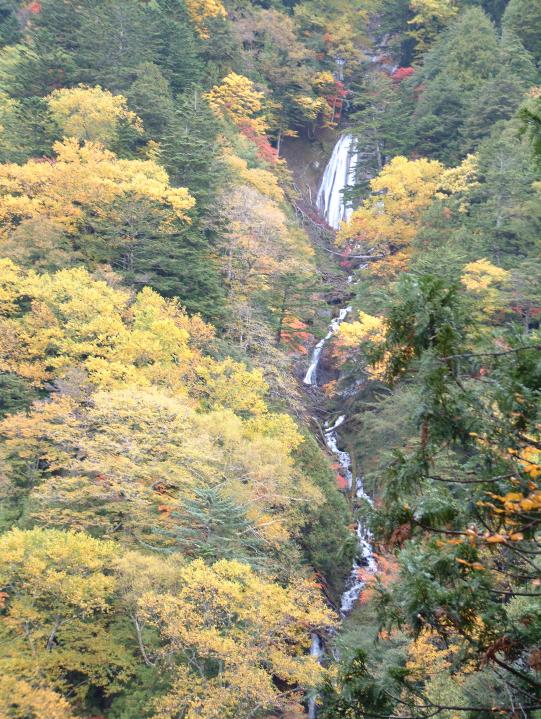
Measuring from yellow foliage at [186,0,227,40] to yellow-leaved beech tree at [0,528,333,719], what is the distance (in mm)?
35508

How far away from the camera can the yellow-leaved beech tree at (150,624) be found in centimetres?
1012

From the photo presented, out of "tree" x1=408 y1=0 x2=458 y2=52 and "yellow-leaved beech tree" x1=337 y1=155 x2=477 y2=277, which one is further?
"tree" x1=408 y1=0 x2=458 y2=52

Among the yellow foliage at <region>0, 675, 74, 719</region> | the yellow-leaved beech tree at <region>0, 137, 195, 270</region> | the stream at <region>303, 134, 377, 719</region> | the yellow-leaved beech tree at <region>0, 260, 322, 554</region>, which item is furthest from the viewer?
the yellow-leaved beech tree at <region>0, 137, 195, 270</region>

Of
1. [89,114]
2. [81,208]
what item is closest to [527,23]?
[89,114]

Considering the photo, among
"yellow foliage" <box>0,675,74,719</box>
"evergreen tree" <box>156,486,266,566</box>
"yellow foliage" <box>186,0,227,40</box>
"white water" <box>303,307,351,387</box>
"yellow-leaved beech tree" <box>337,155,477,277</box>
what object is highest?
"yellow foliage" <box>186,0,227,40</box>

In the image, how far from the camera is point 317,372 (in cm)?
2869

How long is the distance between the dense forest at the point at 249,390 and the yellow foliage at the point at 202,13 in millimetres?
179

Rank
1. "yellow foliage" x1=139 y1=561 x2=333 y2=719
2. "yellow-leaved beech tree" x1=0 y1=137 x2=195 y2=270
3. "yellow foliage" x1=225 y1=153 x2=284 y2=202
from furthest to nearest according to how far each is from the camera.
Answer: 1. "yellow foliage" x1=225 y1=153 x2=284 y2=202
2. "yellow-leaved beech tree" x1=0 y1=137 x2=195 y2=270
3. "yellow foliage" x1=139 y1=561 x2=333 y2=719

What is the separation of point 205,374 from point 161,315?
2611 millimetres

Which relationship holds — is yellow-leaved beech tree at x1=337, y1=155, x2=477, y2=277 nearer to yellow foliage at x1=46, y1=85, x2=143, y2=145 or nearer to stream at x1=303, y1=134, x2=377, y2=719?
stream at x1=303, y1=134, x2=377, y2=719

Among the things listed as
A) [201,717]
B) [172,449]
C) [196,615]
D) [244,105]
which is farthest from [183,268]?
[244,105]

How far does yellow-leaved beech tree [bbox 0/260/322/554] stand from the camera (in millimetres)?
12695

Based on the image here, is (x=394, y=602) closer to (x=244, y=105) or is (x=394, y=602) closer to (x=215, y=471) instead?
(x=215, y=471)

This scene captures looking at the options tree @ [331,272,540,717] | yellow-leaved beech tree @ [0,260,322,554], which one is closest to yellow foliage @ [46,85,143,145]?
yellow-leaved beech tree @ [0,260,322,554]
